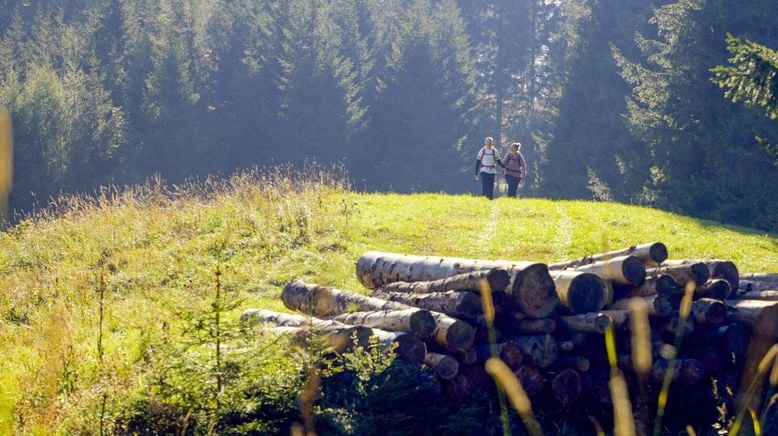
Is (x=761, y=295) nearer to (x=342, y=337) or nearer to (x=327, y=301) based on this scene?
(x=342, y=337)

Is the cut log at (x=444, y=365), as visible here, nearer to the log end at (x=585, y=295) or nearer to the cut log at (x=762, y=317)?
the log end at (x=585, y=295)

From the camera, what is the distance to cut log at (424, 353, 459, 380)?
892 centimetres

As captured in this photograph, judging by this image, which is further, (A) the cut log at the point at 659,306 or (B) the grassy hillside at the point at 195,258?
(A) the cut log at the point at 659,306

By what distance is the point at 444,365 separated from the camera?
8.92m

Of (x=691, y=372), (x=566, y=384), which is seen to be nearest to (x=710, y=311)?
(x=691, y=372)

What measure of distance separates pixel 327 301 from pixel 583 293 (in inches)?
Result: 122

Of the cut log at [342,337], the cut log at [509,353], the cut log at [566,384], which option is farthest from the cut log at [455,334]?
the cut log at [566,384]

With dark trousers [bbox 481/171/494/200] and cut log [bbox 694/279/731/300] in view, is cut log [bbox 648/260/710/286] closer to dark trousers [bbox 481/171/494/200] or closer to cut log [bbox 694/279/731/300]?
cut log [bbox 694/279/731/300]

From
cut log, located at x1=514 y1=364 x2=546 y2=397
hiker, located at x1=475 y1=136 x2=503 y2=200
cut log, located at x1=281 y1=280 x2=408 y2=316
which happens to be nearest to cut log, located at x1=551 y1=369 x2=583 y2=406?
cut log, located at x1=514 y1=364 x2=546 y2=397

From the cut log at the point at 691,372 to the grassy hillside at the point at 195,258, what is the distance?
Result: 360cm

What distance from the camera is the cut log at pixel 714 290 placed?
9.86 meters

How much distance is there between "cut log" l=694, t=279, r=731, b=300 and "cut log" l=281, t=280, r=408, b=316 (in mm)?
3007

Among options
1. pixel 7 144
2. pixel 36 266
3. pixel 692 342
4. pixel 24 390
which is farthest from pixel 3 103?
pixel 692 342

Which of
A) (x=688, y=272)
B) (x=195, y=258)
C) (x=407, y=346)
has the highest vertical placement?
(x=195, y=258)
